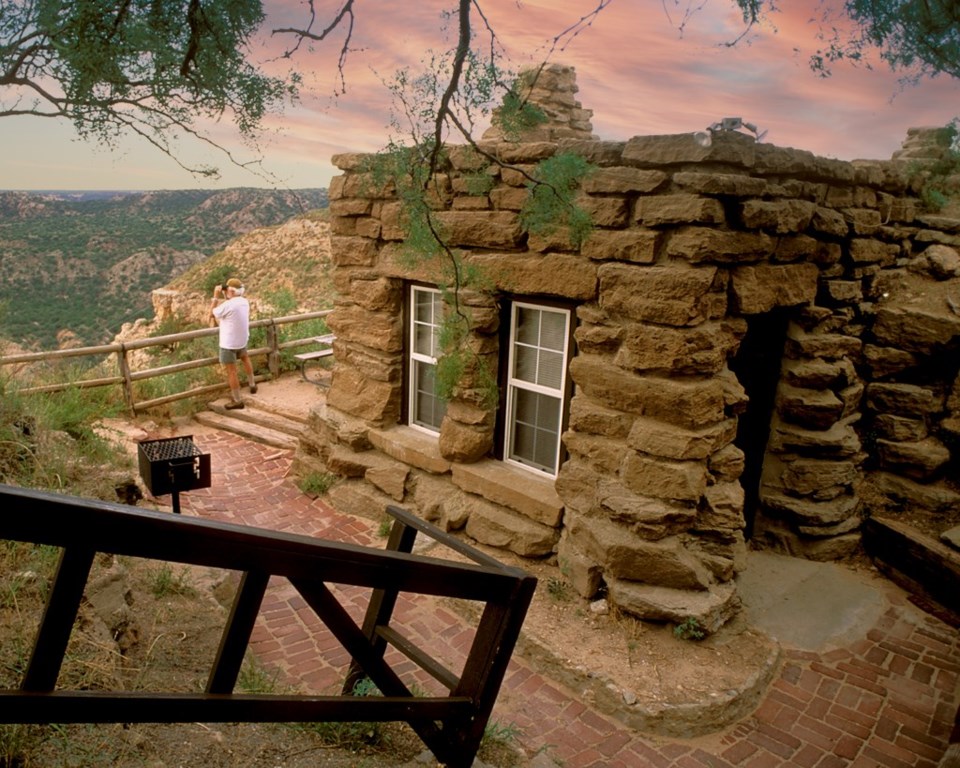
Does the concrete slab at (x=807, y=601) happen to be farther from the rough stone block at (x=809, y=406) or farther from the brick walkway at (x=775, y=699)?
the rough stone block at (x=809, y=406)

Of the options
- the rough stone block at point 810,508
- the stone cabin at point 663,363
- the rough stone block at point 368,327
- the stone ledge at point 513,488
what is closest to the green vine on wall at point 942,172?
the stone cabin at point 663,363

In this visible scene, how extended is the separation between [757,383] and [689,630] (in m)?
2.48

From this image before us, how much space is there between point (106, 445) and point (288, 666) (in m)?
3.45

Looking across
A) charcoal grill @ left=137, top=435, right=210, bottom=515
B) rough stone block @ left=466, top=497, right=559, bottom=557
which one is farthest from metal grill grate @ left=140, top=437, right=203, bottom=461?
rough stone block @ left=466, top=497, right=559, bottom=557

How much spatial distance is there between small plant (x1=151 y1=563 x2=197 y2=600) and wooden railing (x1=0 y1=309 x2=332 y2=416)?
125 inches

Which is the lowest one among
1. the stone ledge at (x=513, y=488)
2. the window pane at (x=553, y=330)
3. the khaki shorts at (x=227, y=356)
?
the stone ledge at (x=513, y=488)

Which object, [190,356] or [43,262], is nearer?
[190,356]

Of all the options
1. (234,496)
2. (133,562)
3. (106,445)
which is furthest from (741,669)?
(106,445)

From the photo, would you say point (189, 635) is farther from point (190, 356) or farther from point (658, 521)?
point (190, 356)

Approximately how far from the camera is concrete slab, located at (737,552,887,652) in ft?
16.9

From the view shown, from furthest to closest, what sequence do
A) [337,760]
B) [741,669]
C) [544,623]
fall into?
[544,623] < [741,669] < [337,760]

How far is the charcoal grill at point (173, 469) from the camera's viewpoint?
5.28m

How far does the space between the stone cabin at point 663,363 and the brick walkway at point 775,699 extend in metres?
0.76

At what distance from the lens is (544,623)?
498cm
